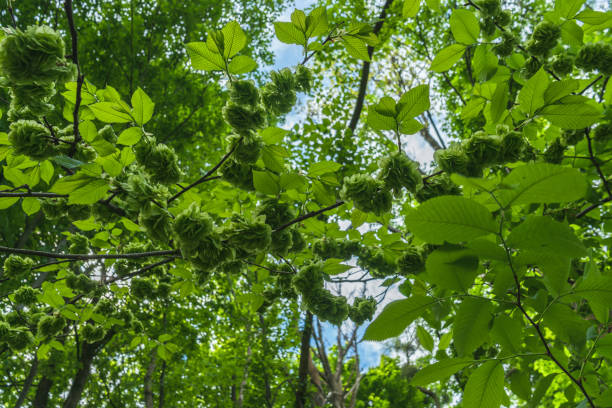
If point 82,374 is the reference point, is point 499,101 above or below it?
below

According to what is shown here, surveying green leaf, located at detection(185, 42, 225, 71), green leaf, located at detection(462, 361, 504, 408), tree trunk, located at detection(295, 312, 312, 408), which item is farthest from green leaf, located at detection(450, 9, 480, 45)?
tree trunk, located at detection(295, 312, 312, 408)

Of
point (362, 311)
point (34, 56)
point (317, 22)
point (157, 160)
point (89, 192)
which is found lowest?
point (362, 311)

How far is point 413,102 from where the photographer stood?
3.99 feet

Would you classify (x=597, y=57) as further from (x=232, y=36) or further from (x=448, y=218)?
(x=232, y=36)

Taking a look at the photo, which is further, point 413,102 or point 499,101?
point 499,101

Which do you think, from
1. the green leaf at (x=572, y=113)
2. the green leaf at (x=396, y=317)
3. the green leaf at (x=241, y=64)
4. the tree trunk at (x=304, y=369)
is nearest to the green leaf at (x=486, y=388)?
the green leaf at (x=396, y=317)

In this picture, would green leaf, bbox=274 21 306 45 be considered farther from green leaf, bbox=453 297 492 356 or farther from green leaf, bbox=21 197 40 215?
green leaf, bbox=21 197 40 215

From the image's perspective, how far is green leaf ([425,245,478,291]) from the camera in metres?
0.84

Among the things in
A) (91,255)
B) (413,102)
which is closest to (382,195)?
(413,102)

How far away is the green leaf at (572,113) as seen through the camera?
1105mm

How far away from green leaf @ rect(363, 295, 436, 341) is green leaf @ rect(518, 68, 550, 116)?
2.56 ft

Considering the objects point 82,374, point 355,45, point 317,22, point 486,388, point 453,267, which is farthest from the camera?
point 82,374

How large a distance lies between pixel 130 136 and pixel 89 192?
0.93ft

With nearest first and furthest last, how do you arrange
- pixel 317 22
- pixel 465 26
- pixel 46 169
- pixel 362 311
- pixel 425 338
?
pixel 317 22 < pixel 465 26 < pixel 46 169 < pixel 425 338 < pixel 362 311
